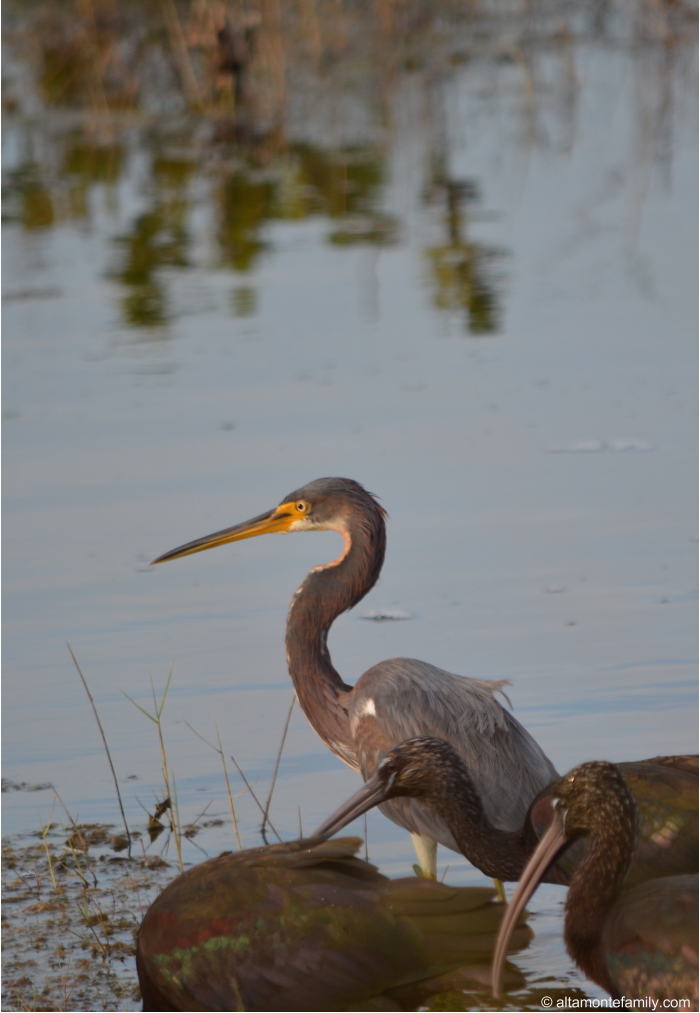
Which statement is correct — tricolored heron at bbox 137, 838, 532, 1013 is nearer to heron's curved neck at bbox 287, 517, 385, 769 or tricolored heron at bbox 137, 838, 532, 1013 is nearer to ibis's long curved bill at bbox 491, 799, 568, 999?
ibis's long curved bill at bbox 491, 799, 568, 999

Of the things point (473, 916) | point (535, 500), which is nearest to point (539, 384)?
point (535, 500)

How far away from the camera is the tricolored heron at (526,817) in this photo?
387cm

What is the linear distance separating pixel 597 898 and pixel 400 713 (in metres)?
1.19

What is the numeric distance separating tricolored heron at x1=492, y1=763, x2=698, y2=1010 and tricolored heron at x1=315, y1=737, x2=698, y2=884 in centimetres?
22

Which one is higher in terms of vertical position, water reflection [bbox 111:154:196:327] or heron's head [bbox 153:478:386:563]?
water reflection [bbox 111:154:196:327]

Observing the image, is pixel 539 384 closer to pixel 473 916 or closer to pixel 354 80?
pixel 473 916

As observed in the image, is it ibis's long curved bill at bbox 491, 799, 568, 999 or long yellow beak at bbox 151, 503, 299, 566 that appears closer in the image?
ibis's long curved bill at bbox 491, 799, 568, 999

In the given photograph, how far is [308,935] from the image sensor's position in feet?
12.0

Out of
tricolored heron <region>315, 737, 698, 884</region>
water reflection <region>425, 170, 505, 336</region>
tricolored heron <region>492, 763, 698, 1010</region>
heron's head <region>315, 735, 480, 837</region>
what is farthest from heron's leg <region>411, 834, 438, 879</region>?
water reflection <region>425, 170, 505, 336</region>

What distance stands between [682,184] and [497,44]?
351 inches

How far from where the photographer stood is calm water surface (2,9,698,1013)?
567 cm

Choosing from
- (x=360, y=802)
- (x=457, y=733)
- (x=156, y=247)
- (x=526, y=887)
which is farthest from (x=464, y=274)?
(x=526, y=887)

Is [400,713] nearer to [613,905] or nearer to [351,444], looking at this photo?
[613,905]

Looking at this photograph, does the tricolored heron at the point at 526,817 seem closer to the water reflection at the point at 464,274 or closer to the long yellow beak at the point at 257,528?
the long yellow beak at the point at 257,528
